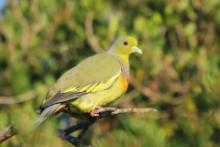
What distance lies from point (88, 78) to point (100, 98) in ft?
0.79

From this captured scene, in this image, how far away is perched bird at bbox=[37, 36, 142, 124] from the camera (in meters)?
3.93

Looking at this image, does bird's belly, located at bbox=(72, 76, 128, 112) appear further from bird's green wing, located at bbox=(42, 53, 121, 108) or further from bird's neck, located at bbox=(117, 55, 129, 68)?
bird's neck, located at bbox=(117, 55, 129, 68)

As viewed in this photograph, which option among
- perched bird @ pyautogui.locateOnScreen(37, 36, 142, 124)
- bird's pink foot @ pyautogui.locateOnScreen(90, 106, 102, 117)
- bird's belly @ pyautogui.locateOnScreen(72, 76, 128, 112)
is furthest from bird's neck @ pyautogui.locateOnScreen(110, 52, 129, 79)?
bird's pink foot @ pyautogui.locateOnScreen(90, 106, 102, 117)

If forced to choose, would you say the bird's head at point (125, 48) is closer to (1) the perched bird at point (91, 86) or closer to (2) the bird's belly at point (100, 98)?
(1) the perched bird at point (91, 86)

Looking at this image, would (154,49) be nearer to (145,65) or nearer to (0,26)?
(145,65)

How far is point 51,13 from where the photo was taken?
25.1 feet

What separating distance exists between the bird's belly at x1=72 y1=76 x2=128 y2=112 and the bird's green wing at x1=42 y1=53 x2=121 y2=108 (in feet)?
0.11

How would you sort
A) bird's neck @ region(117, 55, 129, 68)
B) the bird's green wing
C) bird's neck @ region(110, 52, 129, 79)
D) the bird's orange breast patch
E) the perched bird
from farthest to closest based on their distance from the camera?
1. bird's neck @ region(117, 55, 129, 68)
2. bird's neck @ region(110, 52, 129, 79)
3. the bird's orange breast patch
4. the bird's green wing
5. the perched bird

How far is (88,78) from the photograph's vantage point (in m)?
4.38

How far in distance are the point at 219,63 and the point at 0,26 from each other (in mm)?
2344

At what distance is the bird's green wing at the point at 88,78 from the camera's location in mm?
4051

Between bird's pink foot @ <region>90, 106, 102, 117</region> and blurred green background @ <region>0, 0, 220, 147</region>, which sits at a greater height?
bird's pink foot @ <region>90, 106, 102, 117</region>

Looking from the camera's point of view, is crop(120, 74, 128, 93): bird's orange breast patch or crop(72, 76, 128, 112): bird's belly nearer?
crop(72, 76, 128, 112): bird's belly

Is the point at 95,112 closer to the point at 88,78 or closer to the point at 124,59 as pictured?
the point at 88,78
